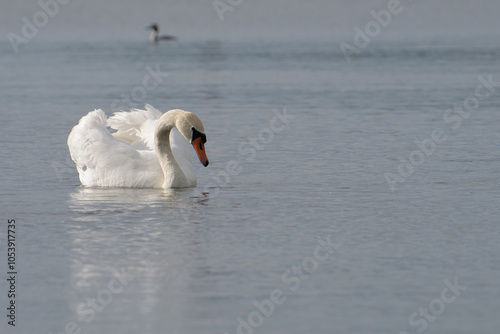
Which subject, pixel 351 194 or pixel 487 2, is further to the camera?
pixel 487 2

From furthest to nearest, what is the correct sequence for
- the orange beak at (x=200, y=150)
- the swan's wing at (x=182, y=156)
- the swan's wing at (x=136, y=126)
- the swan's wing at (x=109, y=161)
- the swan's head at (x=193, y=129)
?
the swan's wing at (x=136, y=126)
the swan's wing at (x=182, y=156)
the swan's wing at (x=109, y=161)
the swan's head at (x=193, y=129)
the orange beak at (x=200, y=150)

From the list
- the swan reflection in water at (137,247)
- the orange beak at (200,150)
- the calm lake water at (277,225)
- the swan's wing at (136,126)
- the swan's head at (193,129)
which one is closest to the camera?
the calm lake water at (277,225)

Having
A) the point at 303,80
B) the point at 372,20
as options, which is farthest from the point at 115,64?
the point at 372,20

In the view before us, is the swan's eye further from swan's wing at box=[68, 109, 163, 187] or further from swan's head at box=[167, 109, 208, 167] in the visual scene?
swan's wing at box=[68, 109, 163, 187]

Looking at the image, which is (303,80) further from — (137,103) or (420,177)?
(420,177)

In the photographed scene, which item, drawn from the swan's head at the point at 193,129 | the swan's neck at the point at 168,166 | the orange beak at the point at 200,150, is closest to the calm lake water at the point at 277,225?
the swan's neck at the point at 168,166

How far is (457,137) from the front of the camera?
18.2 m

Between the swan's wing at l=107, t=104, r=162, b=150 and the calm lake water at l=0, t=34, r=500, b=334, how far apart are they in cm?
101

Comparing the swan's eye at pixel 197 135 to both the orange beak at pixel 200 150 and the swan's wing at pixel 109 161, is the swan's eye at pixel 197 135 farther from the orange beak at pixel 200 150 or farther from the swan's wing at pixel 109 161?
the swan's wing at pixel 109 161

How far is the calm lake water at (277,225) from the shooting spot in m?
8.23

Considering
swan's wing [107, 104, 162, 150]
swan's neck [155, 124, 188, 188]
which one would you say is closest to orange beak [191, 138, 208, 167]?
swan's neck [155, 124, 188, 188]

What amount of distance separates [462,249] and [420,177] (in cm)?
435

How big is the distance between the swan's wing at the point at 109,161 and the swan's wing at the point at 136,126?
0.64 meters

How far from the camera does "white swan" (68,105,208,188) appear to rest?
13.9 metres
